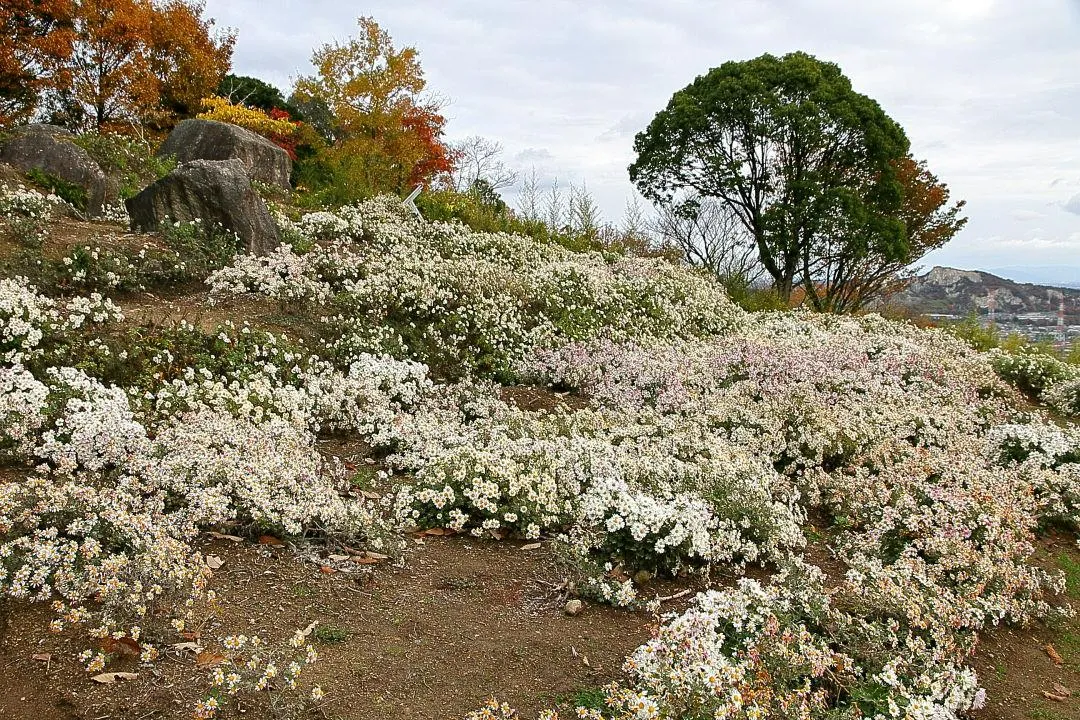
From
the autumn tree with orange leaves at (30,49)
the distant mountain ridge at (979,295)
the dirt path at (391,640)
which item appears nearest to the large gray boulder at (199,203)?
the dirt path at (391,640)

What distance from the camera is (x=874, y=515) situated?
5.29m

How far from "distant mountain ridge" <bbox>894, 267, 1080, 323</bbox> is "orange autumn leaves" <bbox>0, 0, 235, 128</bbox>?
22.9m

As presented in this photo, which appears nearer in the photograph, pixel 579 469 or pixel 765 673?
pixel 765 673

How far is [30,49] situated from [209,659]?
20805 mm

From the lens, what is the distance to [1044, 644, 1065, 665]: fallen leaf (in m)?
3.94

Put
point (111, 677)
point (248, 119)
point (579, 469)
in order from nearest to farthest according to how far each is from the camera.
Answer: point (111, 677), point (579, 469), point (248, 119)

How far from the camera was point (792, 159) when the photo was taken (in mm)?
19844

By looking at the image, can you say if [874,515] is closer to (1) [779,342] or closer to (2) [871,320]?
(1) [779,342]

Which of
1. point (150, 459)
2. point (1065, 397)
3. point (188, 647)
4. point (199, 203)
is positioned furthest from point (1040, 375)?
point (199, 203)

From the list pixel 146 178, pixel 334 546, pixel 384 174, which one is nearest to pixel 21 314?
pixel 334 546

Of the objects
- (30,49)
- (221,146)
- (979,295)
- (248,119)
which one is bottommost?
(979,295)

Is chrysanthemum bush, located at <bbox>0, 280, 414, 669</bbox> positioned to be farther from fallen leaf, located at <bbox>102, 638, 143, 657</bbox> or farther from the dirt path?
the dirt path

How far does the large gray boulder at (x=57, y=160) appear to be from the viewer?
1078cm

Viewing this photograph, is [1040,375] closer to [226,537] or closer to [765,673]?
[765,673]
